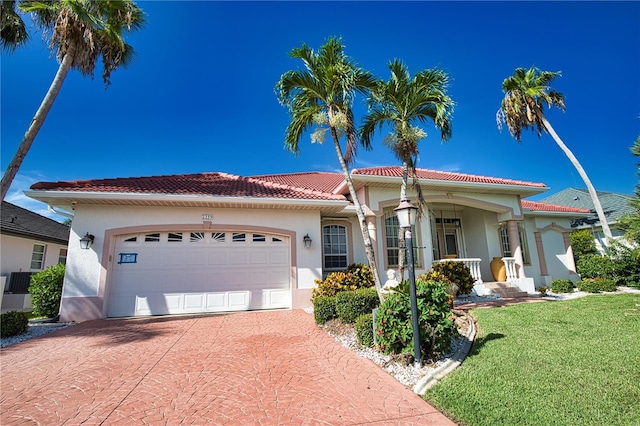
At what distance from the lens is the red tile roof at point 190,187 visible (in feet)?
29.7

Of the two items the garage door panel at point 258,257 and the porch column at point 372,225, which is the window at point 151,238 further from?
the porch column at point 372,225

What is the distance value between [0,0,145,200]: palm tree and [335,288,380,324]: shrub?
9501 mm

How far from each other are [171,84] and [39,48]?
13.7 ft

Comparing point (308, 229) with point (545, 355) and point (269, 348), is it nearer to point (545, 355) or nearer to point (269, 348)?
point (269, 348)

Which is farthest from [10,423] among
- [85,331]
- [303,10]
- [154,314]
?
[303,10]

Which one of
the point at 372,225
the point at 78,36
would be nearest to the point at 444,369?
the point at 372,225

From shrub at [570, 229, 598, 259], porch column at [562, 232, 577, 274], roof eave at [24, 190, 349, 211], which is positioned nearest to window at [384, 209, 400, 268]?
roof eave at [24, 190, 349, 211]

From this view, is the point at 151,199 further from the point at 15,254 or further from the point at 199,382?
the point at 15,254

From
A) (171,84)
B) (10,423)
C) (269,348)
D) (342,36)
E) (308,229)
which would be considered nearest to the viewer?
(10,423)

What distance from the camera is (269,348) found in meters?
5.94

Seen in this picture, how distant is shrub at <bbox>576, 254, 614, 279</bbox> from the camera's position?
14.4m

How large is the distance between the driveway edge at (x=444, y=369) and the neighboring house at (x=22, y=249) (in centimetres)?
1589

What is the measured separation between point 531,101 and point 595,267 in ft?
30.1

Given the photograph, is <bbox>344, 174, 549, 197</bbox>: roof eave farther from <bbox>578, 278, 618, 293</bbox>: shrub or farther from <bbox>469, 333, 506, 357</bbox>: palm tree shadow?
<bbox>469, 333, 506, 357</bbox>: palm tree shadow
